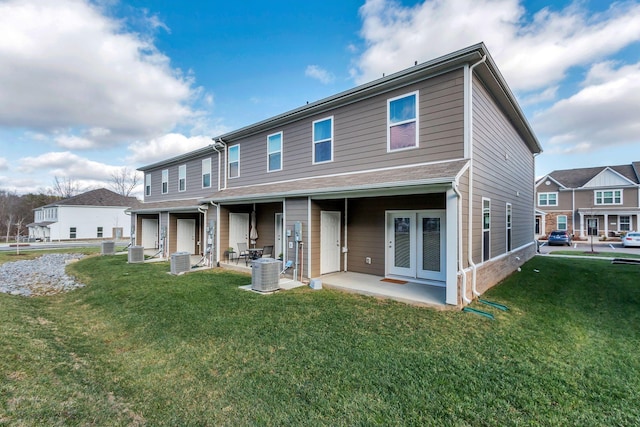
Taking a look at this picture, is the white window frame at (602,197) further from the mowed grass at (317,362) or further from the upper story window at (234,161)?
the upper story window at (234,161)

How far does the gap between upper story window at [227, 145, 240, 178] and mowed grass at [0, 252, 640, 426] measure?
608 centimetres

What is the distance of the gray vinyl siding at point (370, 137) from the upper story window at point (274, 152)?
6.7 inches

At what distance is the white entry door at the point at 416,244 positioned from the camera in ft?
24.4

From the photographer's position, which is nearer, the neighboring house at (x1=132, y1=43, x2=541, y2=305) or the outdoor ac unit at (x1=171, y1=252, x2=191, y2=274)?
the neighboring house at (x1=132, y1=43, x2=541, y2=305)

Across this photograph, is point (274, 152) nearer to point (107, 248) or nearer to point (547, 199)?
point (107, 248)

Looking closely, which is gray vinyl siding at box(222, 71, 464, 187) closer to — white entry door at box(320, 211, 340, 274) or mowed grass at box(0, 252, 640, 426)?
white entry door at box(320, 211, 340, 274)

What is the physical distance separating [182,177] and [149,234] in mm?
6004

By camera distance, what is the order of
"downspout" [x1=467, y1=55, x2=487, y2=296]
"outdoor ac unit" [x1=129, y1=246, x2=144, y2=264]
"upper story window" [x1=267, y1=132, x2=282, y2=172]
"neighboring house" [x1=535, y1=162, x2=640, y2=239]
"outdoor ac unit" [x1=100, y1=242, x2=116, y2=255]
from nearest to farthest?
"downspout" [x1=467, y1=55, x2=487, y2=296] → "upper story window" [x1=267, y1=132, x2=282, y2=172] → "outdoor ac unit" [x1=129, y1=246, x2=144, y2=264] → "outdoor ac unit" [x1=100, y1=242, x2=116, y2=255] → "neighboring house" [x1=535, y1=162, x2=640, y2=239]

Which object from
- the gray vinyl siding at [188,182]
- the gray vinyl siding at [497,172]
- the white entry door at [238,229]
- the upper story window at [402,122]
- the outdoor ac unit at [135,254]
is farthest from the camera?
the gray vinyl siding at [188,182]

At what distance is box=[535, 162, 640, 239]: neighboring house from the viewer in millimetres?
24281

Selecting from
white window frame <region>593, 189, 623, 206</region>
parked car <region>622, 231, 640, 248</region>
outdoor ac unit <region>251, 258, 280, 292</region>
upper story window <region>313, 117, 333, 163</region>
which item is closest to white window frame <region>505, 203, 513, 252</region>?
upper story window <region>313, 117, 333, 163</region>

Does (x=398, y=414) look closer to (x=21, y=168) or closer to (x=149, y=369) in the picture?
(x=149, y=369)

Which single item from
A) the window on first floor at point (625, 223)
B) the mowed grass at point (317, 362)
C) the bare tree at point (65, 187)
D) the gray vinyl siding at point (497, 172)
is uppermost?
the bare tree at point (65, 187)

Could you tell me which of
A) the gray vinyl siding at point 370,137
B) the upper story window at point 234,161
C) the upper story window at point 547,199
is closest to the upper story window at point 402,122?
the gray vinyl siding at point 370,137
